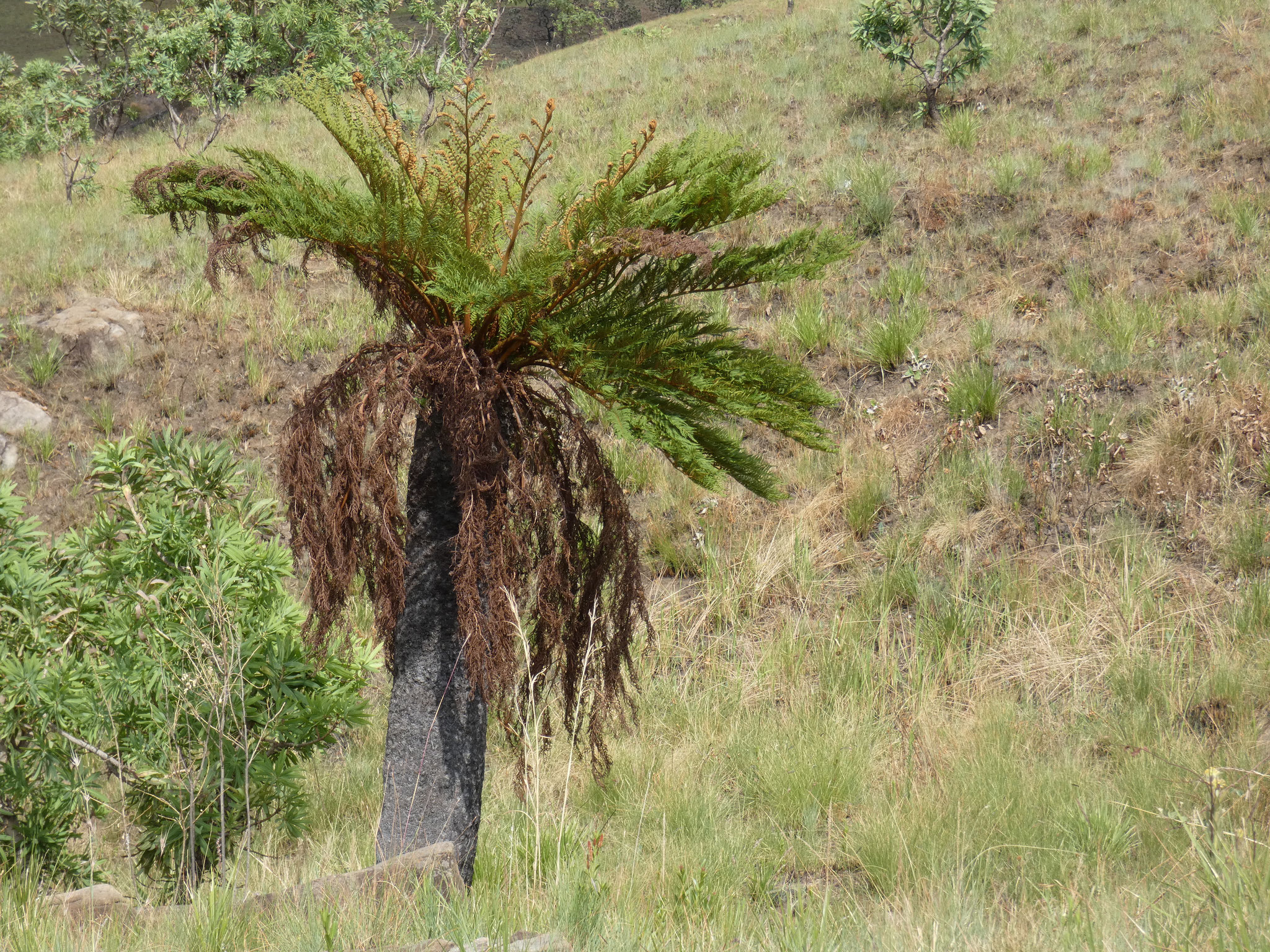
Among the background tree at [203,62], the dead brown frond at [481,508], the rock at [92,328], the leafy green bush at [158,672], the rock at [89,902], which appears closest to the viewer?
the rock at [89,902]

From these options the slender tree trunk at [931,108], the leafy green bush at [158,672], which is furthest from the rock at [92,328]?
the slender tree trunk at [931,108]

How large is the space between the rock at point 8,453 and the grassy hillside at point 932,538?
0.17 m

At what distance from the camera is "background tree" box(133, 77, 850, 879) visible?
2727 millimetres

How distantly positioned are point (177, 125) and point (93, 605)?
14.7 m

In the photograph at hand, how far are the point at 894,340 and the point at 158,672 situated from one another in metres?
6.21

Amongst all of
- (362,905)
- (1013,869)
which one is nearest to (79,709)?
(362,905)

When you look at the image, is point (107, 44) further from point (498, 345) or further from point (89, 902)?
point (89, 902)

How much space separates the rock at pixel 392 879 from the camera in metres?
2.55

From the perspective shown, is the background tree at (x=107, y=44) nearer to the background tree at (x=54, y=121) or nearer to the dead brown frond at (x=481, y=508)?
the background tree at (x=54, y=121)

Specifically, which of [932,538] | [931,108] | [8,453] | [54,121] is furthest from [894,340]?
[54,121]

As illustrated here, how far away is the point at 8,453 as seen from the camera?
8.29 m

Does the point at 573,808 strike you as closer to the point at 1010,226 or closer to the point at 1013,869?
the point at 1013,869

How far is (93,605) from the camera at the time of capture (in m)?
3.54

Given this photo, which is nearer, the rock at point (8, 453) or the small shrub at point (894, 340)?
the small shrub at point (894, 340)
